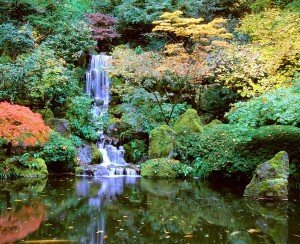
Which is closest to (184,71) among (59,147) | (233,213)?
(59,147)

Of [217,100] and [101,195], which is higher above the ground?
[217,100]

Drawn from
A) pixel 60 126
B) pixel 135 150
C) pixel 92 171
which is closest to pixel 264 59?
pixel 135 150

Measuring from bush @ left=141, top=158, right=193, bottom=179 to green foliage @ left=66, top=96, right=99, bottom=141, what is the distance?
11.3 ft

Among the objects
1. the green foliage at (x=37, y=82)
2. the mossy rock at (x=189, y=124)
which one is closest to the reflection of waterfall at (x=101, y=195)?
the mossy rock at (x=189, y=124)

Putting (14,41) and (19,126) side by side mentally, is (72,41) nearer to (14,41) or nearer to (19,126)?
(14,41)

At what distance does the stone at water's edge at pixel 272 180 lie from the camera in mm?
9352

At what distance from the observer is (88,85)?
19.3 m

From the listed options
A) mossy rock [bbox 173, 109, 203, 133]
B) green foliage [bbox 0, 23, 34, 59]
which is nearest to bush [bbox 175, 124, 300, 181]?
mossy rock [bbox 173, 109, 203, 133]

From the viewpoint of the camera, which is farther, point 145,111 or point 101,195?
point 145,111

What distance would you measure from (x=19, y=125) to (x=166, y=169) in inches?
203

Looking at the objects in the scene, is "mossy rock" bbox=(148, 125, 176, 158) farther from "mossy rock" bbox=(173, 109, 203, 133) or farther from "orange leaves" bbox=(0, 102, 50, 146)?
"orange leaves" bbox=(0, 102, 50, 146)

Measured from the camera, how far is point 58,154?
1285cm

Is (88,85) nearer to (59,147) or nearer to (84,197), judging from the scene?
(59,147)

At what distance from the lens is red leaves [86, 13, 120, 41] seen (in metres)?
21.2
